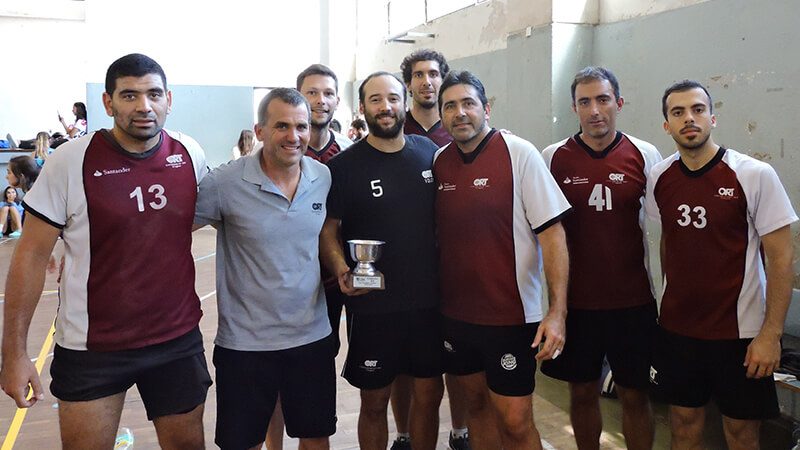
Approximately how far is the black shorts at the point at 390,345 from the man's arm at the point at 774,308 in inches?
57.4

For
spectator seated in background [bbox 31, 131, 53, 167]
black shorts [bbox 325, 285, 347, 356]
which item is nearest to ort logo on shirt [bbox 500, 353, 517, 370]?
black shorts [bbox 325, 285, 347, 356]

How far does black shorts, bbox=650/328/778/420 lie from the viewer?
2795mm

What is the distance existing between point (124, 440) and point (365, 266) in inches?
93.8

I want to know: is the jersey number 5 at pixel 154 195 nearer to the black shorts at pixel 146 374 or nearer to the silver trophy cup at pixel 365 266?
the black shorts at pixel 146 374

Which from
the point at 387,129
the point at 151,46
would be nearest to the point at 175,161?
the point at 387,129

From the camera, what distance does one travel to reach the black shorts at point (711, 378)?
279 cm

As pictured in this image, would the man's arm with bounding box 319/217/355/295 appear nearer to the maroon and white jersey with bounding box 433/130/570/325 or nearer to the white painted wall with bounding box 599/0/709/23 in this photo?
the maroon and white jersey with bounding box 433/130/570/325

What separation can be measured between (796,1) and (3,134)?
65.2ft

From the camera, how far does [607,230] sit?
3113 mm

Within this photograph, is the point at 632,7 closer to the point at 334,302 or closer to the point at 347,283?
the point at 334,302

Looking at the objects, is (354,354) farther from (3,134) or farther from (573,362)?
(3,134)

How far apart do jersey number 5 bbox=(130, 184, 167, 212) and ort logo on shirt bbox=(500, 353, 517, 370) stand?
1.70 meters

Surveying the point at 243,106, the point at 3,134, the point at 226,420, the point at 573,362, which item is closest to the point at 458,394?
the point at 573,362

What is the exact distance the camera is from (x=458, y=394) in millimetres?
3895
